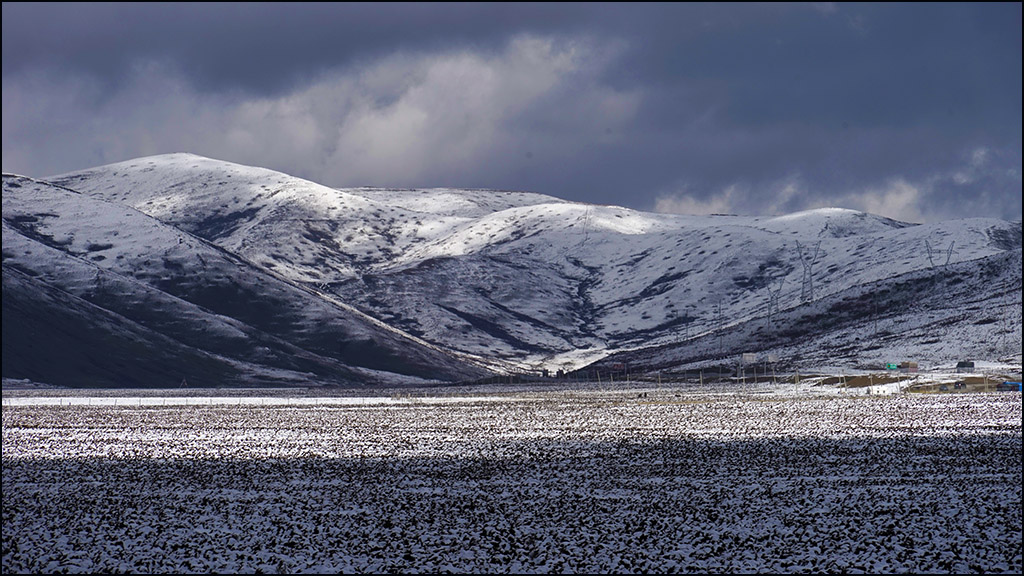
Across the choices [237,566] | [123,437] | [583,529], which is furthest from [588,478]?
[123,437]

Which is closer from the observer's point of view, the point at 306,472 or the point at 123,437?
the point at 306,472

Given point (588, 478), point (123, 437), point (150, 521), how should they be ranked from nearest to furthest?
point (150, 521) → point (588, 478) → point (123, 437)

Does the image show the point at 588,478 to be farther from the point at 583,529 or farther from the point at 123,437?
the point at 123,437

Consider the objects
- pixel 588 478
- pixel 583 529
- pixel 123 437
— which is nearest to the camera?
pixel 583 529

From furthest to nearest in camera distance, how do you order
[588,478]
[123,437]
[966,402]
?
[966,402], [123,437], [588,478]

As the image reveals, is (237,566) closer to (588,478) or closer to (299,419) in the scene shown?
(588,478)

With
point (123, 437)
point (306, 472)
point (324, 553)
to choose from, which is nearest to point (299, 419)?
point (123, 437)

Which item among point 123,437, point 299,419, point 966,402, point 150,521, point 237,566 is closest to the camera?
point 237,566
